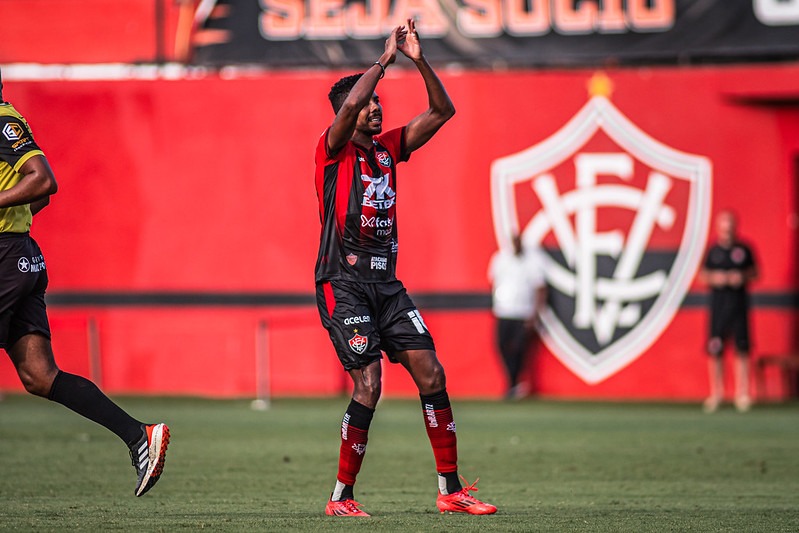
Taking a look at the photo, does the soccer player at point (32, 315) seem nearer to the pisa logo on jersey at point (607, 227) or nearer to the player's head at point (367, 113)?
the player's head at point (367, 113)

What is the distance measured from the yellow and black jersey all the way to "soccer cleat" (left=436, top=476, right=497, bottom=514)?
274 centimetres

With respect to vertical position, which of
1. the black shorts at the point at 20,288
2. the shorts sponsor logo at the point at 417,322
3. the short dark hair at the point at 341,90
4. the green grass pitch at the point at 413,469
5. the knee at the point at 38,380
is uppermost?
the short dark hair at the point at 341,90

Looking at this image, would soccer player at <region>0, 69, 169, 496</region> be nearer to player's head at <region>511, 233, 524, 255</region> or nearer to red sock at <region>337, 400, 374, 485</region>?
red sock at <region>337, 400, 374, 485</region>

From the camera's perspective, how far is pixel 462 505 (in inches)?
287

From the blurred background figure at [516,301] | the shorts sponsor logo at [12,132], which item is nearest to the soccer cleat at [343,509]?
the shorts sponsor logo at [12,132]

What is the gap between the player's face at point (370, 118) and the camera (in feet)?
24.1

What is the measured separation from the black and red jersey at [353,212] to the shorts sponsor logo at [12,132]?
1.60 metres

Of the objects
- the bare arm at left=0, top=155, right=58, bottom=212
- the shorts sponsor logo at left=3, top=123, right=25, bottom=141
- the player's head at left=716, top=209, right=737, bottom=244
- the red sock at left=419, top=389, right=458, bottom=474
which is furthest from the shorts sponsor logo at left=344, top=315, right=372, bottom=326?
the player's head at left=716, top=209, right=737, bottom=244

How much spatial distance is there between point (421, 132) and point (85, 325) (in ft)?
34.1

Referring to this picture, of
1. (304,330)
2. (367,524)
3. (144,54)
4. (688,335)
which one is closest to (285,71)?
(144,54)

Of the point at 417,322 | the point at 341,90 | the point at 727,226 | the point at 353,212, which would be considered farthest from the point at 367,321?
the point at 727,226

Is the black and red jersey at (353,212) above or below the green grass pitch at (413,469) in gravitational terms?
above

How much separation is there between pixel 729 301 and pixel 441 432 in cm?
887

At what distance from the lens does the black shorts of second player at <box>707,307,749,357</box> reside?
15422 millimetres
